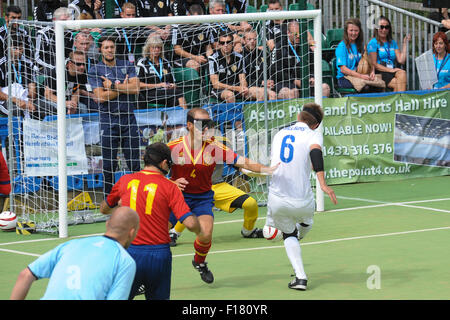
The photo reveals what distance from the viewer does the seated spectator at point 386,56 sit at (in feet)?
58.6

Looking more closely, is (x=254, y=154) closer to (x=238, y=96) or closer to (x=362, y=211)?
(x=238, y=96)

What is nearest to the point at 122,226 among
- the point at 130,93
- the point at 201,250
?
the point at 201,250

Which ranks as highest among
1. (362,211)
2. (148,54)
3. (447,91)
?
(148,54)

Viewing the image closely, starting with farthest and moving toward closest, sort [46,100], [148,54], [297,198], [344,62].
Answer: [344,62] → [148,54] → [46,100] → [297,198]

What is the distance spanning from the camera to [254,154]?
14945 millimetres

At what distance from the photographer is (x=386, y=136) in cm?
1702

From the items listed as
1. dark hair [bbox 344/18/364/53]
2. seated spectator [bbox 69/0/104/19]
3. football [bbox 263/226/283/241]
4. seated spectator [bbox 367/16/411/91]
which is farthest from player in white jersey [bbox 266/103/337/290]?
seated spectator [bbox 367/16/411/91]

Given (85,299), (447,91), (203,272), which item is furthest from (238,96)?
(85,299)

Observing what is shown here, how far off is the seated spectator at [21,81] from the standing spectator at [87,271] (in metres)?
8.75

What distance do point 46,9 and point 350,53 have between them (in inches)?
243

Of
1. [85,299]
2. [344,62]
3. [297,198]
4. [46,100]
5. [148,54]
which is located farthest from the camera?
[344,62]

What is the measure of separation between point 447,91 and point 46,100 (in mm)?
8691

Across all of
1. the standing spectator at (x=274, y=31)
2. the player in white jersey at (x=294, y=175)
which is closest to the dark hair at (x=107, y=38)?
the standing spectator at (x=274, y=31)

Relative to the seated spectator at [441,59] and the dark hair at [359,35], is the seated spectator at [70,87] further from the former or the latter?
the seated spectator at [441,59]
